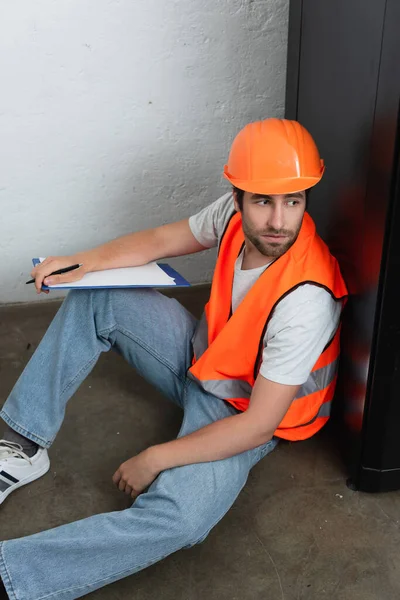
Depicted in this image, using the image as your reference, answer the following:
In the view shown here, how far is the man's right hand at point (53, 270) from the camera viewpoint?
5.37 feet

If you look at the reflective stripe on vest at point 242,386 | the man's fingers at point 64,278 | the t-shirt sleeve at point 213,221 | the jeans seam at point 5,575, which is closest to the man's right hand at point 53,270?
→ the man's fingers at point 64,278

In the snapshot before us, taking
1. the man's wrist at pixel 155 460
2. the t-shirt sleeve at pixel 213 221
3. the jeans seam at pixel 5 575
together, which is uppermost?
the t-shirt sleeve at pixel 213 221

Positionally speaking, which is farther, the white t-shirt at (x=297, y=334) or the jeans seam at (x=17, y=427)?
the jeans seam at (x=17, y=427)

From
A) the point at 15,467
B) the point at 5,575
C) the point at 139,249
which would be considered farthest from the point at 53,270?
the point at 5,575

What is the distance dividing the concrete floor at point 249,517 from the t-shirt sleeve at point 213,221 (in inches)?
22.1

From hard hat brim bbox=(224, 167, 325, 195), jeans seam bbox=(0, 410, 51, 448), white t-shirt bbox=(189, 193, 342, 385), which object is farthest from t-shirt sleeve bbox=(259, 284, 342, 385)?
jeans seam bbox=(0, 410, 51, 448)

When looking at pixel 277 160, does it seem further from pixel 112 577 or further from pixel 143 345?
pixel 112 577

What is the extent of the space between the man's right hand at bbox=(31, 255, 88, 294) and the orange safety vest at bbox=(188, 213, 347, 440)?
352 mm

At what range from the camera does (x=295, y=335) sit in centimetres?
139

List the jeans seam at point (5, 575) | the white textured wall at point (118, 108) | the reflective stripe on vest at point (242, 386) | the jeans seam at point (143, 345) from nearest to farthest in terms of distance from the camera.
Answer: the jeans seam at point (5, 575)
the reflective stripe on vest at point (242, 386)
the jeans seam at point (143, 345)
the white textured wall at point (118, 108)

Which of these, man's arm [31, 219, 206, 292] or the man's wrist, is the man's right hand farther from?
the man's wrist

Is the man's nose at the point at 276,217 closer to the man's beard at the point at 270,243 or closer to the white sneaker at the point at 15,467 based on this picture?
the man's beard at the point at 270,243

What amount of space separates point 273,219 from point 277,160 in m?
0.13

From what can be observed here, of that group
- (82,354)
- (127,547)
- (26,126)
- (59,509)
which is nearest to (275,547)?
(127,547)
